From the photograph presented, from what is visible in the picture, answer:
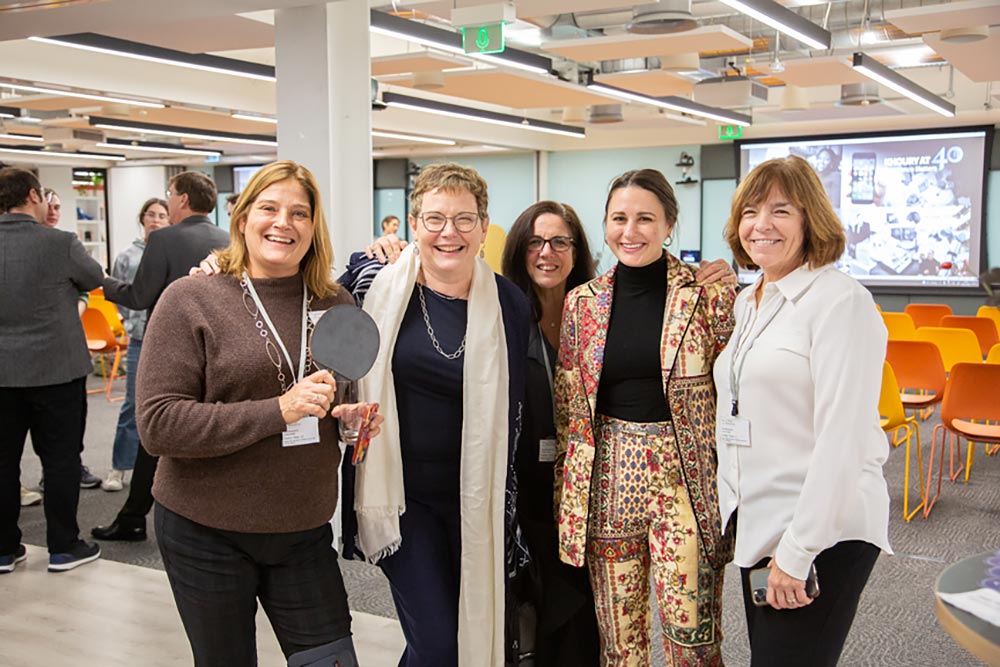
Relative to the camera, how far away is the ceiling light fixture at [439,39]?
5.48 meters

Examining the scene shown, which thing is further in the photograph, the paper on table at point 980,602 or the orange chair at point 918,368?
the orange chair at point 918,368

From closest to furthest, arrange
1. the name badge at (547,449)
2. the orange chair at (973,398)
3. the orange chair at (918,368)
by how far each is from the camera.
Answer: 1. the name badge at (547,449)
2. the orange chair at (973,398)
3. the orange chair at (918,368)

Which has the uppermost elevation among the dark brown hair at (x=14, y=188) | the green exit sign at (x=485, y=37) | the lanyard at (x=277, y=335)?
the green exit sign at (x=485, y=37)

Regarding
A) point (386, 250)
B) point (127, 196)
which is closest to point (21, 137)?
point (127, 196)

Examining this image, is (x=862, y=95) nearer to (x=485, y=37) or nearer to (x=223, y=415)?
(x=485, y=37)

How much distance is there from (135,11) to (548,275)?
8.49 ft

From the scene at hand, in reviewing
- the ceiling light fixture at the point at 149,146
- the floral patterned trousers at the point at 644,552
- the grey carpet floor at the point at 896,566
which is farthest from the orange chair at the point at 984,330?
the ceiling light fixture at the point at 149,146

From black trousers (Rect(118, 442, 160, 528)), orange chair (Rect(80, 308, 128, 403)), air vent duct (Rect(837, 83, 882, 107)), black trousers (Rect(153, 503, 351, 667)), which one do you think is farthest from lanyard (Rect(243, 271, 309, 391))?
air vent duct (Rect(837, 83, 882, 107))

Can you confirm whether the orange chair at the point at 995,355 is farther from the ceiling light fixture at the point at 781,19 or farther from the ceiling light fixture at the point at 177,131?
the ceiling light fixture at the point at 177,131

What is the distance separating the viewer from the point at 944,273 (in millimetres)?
12625

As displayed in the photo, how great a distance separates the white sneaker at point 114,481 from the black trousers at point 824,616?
4.79 metres

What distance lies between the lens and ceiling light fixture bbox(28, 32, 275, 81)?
5566 millimetres

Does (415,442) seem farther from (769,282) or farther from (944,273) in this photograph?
(944,273)

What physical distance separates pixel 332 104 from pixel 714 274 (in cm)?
257
